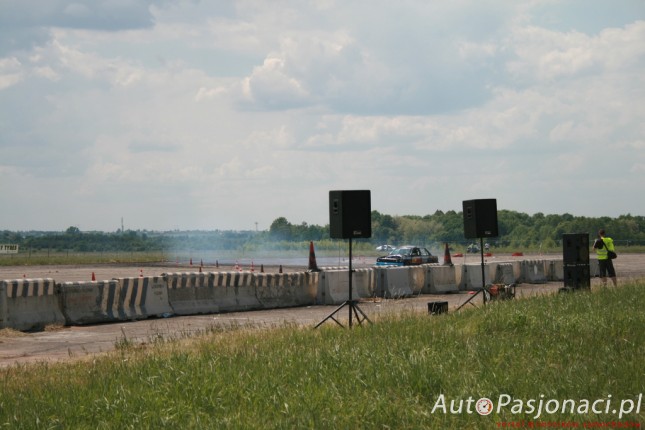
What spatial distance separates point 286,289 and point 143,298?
16.4 feet

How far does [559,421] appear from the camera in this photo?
9289 millimetres

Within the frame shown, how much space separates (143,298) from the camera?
931 inches

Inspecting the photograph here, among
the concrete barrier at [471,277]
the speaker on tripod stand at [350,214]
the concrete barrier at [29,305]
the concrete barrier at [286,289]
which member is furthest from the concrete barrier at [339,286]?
the concrete barrier at [29,305]

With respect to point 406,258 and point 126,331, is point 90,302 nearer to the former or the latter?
point 126,331

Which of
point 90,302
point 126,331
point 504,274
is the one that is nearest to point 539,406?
point 126,331

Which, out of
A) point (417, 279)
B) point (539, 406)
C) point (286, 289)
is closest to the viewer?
point (539, 406)

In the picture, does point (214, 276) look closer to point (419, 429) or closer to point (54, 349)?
point (54, 349)

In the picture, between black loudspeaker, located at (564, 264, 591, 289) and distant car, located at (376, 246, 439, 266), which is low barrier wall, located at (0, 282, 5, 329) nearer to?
black loudspeaker, located at (564, 264, 591, 289)

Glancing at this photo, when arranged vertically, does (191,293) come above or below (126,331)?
above

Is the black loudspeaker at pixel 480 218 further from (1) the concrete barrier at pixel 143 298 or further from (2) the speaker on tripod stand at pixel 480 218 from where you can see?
(1) the concrete barrier at pixel 143 298

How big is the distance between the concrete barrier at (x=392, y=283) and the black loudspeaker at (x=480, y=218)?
16.2ft

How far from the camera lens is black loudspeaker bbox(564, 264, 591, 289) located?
87.8 ft

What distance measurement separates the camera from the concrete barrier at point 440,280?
32.2 metres

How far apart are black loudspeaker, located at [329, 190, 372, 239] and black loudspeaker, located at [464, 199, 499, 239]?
242 inches
